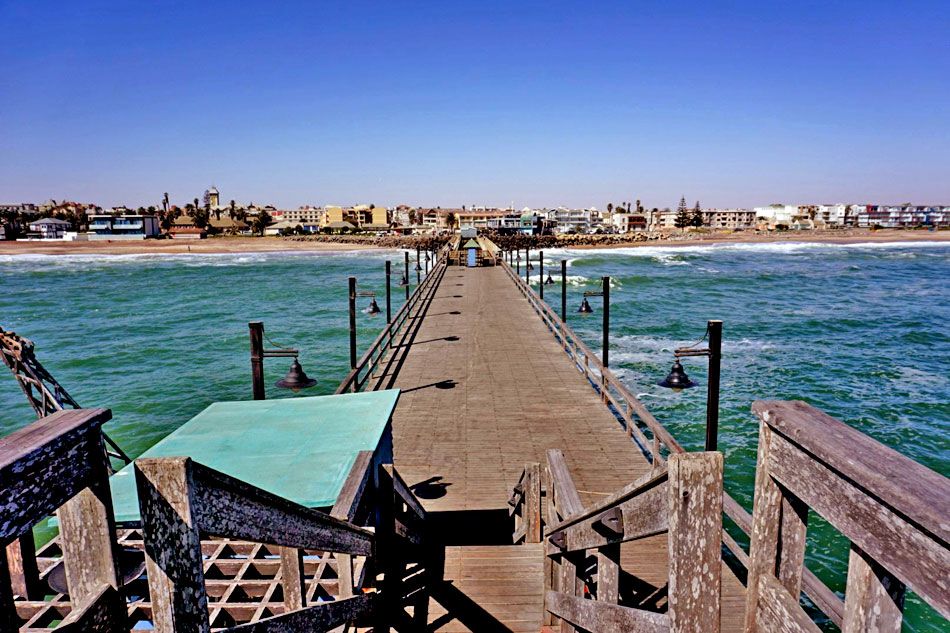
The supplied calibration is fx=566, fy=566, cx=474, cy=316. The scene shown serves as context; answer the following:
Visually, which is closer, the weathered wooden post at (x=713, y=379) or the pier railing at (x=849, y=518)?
the pier railing at (x=849, y=518)

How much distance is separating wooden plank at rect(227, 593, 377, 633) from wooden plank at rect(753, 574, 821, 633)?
1.34 metres

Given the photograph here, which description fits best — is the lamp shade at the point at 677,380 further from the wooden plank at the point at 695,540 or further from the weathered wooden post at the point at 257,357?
the wooden plank at the point at 695,540

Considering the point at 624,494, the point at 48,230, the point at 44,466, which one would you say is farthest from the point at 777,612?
the point at 48,230

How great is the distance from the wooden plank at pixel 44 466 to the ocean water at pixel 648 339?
11676 mm

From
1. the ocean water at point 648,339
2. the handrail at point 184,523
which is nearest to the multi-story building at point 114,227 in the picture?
the ocean water at point 648,339

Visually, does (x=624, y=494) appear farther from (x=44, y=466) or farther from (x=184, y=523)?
(x=44, y=466)

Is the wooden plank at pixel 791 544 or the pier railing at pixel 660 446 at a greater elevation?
the wooden plank at pixel 791 544

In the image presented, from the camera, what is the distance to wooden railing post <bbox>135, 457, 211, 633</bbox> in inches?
44.9

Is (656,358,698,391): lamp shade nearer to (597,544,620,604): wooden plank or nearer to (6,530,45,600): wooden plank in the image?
(597,544,620,604): wooden plank

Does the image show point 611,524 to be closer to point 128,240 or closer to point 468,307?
point 468,307

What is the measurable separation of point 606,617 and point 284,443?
3775 mm

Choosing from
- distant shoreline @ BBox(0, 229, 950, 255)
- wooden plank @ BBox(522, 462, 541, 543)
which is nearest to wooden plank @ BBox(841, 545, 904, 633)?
wooden plank @ BBox(522, 462, 541, 543)

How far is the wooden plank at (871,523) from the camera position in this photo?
104 cm

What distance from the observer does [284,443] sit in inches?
214
